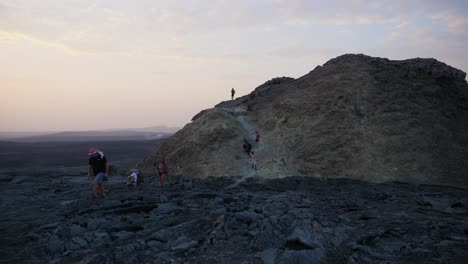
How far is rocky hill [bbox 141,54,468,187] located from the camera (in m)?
23.5

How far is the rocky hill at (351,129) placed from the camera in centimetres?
2349

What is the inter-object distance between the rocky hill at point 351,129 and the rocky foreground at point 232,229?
22.0 ft

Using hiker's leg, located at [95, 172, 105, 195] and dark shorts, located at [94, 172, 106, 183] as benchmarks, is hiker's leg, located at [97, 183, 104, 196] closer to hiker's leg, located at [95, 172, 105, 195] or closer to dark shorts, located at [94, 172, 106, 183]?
hiker's leg, located at [95, 172, 105, 195]

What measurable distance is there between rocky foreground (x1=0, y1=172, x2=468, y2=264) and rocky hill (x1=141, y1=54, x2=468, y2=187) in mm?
6706

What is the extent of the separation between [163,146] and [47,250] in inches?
937

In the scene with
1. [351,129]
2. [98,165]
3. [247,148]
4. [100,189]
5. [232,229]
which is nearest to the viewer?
[232,229]

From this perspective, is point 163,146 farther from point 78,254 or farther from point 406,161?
point 78,254

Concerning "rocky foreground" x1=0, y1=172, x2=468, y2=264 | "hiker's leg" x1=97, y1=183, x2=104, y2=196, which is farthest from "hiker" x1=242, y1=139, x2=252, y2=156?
"hiker's leg" x1=97, y1=183, x2=104, y2=196

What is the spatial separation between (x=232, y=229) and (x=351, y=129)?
18.7 metres

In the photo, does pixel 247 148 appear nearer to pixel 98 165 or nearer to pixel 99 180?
pixel 99 180

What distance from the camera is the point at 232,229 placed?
10.5 m

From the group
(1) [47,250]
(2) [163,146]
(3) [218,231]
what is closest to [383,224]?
(3) [218,231]

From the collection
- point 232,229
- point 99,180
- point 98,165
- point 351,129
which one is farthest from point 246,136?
point 232,229

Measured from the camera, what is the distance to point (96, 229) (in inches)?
438
